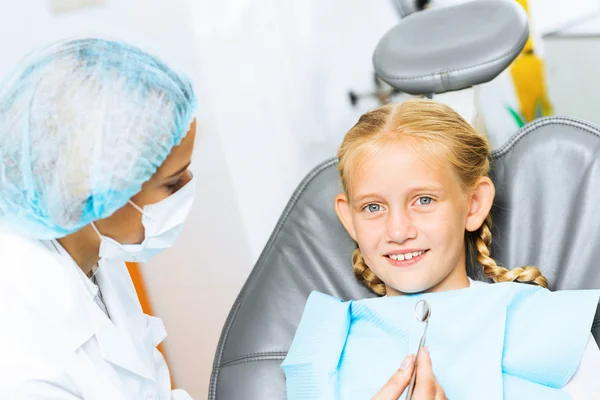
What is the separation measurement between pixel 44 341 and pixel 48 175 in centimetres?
23

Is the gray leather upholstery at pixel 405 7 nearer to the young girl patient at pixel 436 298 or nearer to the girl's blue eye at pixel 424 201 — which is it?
the young girl patient at pixel 436 298

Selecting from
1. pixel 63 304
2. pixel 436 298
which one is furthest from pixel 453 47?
pixel 63 304

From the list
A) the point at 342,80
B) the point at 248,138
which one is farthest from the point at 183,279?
the point at 342,80

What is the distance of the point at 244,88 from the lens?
88.7 inches

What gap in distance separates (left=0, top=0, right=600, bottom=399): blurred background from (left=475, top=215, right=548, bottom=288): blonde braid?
3.57ft

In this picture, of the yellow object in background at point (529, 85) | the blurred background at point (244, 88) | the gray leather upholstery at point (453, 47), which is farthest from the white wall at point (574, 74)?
the gray leather upholstery at point (453, 47)

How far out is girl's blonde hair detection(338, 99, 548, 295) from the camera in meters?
1.25

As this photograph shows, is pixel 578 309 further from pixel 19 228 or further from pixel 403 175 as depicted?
pixel 19 228

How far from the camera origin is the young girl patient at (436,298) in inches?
44.6

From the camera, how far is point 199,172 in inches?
88.2

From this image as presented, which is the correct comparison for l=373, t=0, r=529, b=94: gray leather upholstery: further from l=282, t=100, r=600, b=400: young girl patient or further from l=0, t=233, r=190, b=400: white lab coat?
l=0, t=233, r=190, b=400: white lab coat

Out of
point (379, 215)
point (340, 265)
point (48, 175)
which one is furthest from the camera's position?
point (340, 265)

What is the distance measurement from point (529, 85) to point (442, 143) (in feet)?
4.79

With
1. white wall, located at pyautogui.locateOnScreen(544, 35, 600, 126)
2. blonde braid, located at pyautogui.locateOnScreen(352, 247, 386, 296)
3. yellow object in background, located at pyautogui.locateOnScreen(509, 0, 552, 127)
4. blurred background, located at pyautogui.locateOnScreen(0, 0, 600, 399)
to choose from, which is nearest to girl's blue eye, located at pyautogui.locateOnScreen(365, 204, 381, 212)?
blonde braid, located at pyautogui.locateOnScreen(352, 247, 386, 296)
